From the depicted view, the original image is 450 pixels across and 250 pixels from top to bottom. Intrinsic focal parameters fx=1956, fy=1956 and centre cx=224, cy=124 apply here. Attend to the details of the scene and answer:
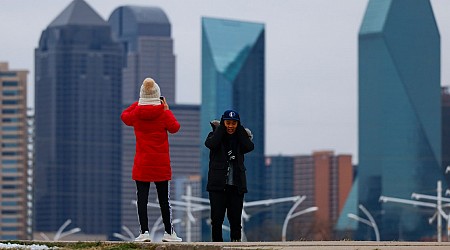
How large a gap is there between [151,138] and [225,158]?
979 millimetres

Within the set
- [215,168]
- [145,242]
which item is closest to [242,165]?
[215,168]

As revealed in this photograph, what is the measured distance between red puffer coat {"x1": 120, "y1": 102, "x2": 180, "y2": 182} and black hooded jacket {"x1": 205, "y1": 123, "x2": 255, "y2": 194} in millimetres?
526

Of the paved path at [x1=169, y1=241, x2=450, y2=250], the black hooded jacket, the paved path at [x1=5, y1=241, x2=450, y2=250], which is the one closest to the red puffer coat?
the black hooded jacket

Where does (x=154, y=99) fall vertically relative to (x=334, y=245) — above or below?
above

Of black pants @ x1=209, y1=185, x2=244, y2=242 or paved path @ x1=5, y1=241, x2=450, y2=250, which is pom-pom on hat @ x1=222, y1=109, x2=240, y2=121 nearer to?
black pants @ x1=209, y1=185, x2=244, y2=242

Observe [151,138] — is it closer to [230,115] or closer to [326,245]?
[230,115]

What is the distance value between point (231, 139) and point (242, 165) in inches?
14.1

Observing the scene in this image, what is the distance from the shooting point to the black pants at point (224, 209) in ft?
81.6

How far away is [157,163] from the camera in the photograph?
2481 cm

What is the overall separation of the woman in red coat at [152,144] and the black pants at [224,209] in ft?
1.84

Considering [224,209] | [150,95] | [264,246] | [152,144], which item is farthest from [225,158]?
[264,246]

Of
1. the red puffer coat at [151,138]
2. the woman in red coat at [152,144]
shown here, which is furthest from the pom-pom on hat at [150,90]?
the red puffer coat at [151,138]

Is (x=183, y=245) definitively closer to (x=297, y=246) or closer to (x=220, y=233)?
(x=297, y=246)

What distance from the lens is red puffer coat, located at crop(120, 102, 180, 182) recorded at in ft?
81.3
